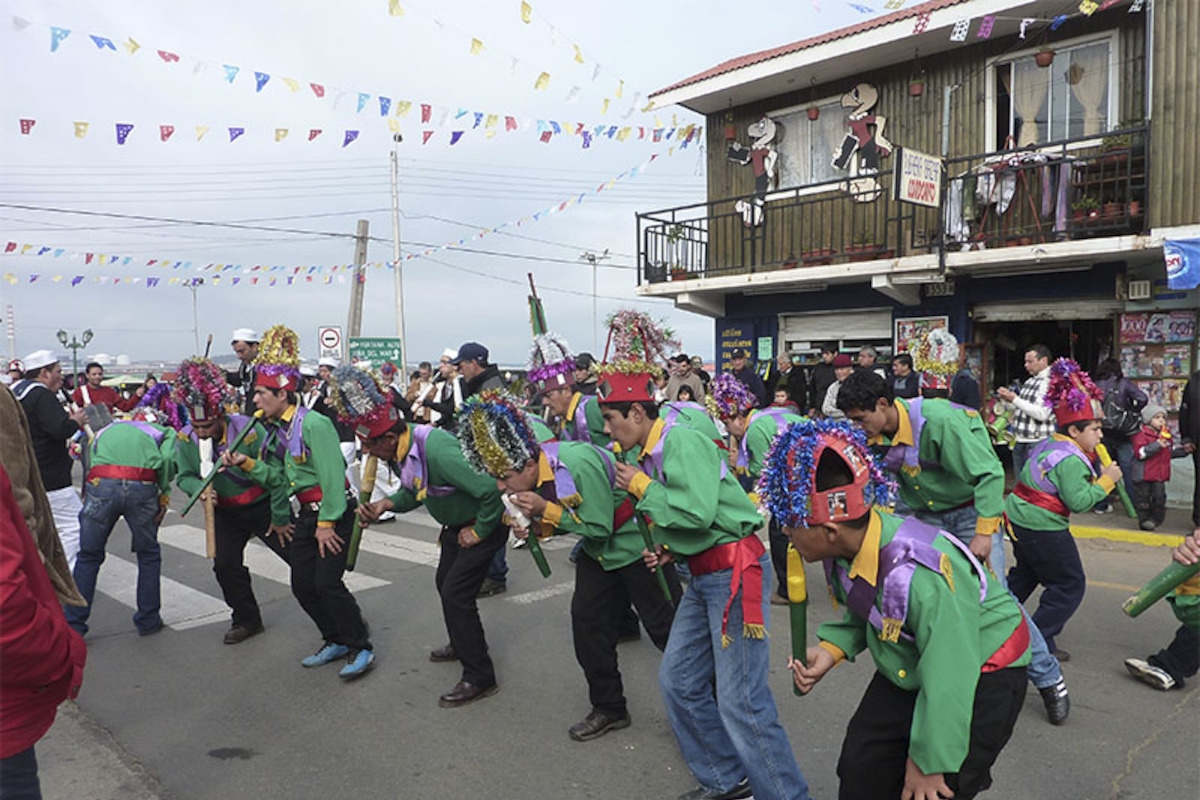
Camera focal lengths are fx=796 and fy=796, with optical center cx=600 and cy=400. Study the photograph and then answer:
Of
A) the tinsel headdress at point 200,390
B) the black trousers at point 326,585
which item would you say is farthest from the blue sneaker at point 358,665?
the tinsel headdress at point 200,390

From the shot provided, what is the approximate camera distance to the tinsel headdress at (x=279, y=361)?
18.0ft

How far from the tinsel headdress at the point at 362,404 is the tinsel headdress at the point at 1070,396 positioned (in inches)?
157

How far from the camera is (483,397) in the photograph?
13.3 feet

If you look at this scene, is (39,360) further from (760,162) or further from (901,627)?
(760,162)

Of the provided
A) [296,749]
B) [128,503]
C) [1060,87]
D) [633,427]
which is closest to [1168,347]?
[1060,87]

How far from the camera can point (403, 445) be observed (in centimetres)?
471

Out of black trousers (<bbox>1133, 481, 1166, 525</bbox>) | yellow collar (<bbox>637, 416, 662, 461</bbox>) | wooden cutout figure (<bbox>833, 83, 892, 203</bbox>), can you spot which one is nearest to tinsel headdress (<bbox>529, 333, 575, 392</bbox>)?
yellow collar (<bbox>637, 416, 662, 461</bbox>)

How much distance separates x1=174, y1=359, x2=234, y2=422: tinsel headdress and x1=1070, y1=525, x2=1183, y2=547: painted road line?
7.95m

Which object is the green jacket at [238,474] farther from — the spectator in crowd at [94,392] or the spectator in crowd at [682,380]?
the spectator in crowd at [94,392]

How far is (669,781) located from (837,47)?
10951 millimetres

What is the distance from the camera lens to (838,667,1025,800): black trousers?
2283 millimetres

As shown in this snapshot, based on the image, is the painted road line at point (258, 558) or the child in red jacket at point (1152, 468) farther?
the child in red jacket at point (1152, 468)

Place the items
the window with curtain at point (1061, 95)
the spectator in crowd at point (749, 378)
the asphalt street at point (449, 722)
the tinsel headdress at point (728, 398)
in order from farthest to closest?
the spectator in crowd at point (749, 378) < the window with curtain at point (1061, 95) < the tinsel headdress at point (728, 398) < the asphalt street at point (449, 722)

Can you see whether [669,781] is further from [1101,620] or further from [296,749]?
[1101,620]
